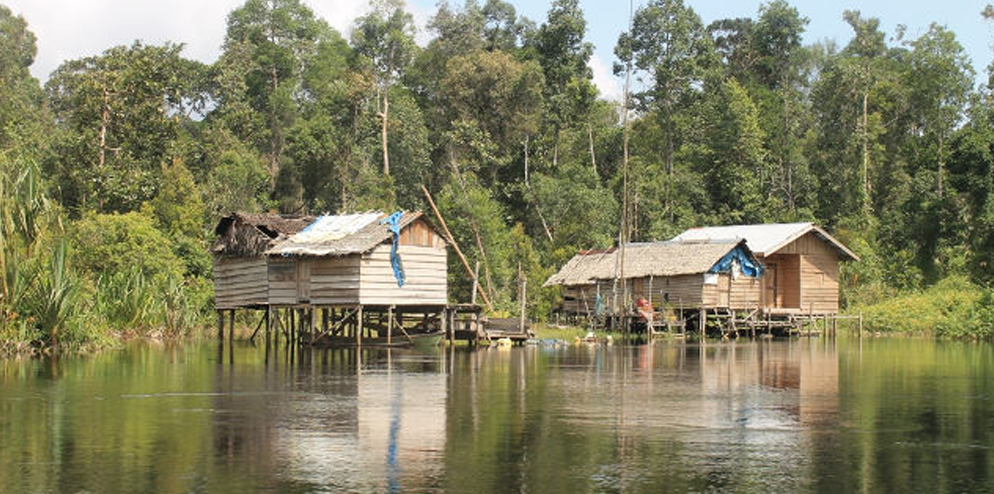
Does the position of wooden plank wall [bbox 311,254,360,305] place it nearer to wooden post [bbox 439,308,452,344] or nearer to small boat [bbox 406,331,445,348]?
small boat [bbox 406,331,445,348]

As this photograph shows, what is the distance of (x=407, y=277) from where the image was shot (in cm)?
3834

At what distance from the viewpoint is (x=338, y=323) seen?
129 ft

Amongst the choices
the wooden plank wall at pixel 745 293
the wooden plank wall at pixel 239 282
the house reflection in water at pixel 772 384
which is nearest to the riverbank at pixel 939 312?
the wooden plank wall at pixel 745 293

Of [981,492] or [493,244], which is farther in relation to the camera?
[493,244]

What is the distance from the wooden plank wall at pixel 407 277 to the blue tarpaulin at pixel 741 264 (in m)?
16.0

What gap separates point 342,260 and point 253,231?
4953mm

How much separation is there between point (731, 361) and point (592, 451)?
18665 millimetres

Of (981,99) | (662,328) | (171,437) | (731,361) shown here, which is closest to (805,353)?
(731,361)

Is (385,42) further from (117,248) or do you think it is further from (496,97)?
(117,248)

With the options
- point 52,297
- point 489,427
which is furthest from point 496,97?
point 489,427

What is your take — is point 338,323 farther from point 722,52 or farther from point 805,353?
point 722,52

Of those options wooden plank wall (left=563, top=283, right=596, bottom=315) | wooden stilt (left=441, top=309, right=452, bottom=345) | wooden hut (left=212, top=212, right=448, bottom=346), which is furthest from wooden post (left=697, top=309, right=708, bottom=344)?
wooden hut (left=212, top=212, right=448, bottom=346)

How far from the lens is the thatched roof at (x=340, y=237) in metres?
37.2

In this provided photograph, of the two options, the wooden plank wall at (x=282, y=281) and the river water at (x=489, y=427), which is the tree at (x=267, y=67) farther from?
the river water at (x=489, y=427)
